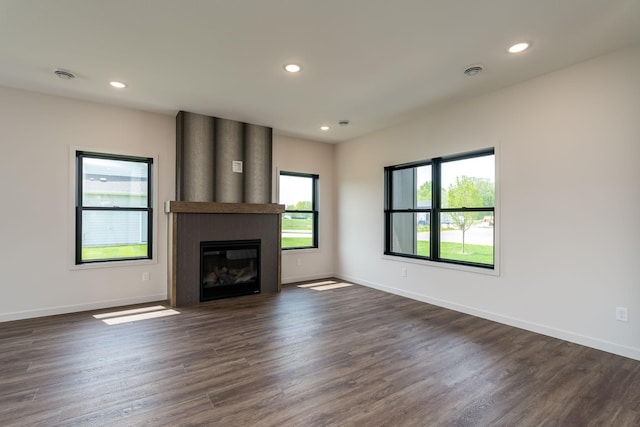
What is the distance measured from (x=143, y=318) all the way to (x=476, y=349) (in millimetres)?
3651

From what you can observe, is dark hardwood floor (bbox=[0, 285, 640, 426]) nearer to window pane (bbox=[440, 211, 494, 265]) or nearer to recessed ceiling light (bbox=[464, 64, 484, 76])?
window pane (bbox=[440, 211, 494, 265])

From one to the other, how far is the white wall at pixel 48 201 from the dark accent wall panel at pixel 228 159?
107 cm

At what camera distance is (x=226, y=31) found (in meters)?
2.55

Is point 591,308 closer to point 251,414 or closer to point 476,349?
point 476,349

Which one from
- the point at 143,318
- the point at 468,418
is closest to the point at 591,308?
the point at 468,418

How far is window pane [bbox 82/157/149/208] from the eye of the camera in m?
4.21

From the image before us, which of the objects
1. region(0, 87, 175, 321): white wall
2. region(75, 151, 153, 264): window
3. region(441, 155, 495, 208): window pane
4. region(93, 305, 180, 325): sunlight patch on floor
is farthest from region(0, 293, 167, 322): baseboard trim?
region(441, 155, 495, 208): window pane

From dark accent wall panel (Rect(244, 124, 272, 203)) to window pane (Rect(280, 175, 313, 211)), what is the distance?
0.62 m

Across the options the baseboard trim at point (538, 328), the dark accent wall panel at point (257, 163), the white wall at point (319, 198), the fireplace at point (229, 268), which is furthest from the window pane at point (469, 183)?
the fireplace at point (229, 268)

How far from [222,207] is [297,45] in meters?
2.69

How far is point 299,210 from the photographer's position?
605 centimetres

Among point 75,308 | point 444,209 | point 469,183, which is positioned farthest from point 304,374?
point 75,308

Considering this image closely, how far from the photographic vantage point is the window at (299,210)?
5.90 metres

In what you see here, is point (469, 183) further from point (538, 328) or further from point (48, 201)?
point (48, 201)
